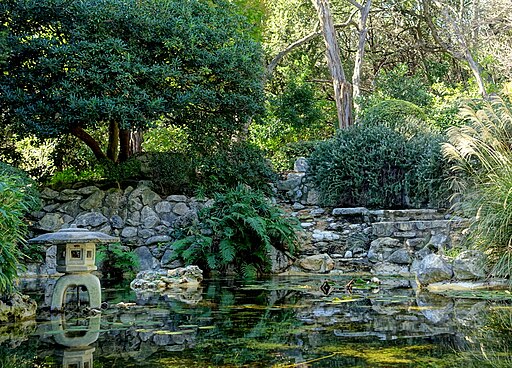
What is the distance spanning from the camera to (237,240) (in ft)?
27.9

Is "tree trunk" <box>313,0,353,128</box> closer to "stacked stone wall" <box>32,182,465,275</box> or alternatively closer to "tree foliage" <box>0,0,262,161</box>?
"tree foliage" <box>0,0,262,161</box>

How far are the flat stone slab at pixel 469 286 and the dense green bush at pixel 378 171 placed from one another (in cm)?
358

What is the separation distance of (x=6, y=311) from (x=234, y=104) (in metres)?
6.13

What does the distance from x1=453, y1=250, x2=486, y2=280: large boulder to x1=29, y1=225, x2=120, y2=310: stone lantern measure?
376 cm

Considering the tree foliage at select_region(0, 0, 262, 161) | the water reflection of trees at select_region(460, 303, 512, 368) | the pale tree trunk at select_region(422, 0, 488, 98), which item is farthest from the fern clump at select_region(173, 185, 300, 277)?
the pale tree trunk at select_region(422, 0, 488, 98)

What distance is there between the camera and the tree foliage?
889 cm

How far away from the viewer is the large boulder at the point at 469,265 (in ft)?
20.8

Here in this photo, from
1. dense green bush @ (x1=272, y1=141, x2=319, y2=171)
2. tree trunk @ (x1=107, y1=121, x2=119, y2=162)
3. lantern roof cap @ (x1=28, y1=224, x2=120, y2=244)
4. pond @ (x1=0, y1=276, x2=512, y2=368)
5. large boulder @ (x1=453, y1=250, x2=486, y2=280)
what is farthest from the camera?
dense green bush @ (x1=272, y1=141, x2=319, y2=171)

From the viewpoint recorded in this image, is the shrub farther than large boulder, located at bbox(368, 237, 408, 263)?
No

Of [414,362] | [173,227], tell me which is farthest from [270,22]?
[414,362]

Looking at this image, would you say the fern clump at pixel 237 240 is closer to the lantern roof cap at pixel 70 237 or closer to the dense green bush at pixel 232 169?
the dense green bush at pixel 232 169

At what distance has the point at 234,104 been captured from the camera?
10.1 meters

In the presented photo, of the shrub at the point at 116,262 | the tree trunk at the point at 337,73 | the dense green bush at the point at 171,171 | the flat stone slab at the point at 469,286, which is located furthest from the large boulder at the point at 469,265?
the tree trunk at the point at 337,73

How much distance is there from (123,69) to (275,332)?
6.18 metres
